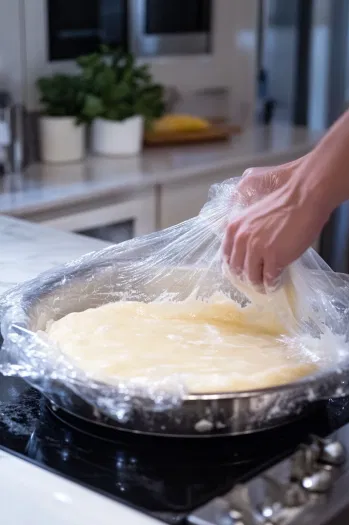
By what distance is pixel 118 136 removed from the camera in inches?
98.0

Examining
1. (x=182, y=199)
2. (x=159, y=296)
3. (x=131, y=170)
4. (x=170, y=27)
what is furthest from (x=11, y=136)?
(x=159, y=296)

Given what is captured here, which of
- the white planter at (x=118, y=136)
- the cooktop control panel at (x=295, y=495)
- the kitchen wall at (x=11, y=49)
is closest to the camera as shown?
the cooktop control panel at (x=295, y=495)

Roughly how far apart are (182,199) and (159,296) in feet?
3.97

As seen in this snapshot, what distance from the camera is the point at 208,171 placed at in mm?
2330

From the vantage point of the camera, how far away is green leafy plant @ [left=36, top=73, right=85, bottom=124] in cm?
240

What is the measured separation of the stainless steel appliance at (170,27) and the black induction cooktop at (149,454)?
1970 millimetres

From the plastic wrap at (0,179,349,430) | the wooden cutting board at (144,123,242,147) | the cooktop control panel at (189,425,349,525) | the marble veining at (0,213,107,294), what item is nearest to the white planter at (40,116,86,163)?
the wooden cutting board at (144,123,242,147)

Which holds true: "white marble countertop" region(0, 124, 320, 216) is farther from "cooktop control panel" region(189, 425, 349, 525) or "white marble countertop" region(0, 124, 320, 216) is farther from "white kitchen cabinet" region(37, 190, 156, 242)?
"cooktop control panel" region(189, 425, 349, 525)

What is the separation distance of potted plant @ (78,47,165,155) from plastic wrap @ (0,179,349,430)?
1396mm

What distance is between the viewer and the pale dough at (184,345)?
81 cm

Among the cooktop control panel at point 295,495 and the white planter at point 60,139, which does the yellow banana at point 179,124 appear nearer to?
the white planter at point 60,139

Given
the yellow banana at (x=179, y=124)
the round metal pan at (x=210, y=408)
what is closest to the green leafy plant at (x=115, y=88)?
the yellow banana at (x=179, y=124)

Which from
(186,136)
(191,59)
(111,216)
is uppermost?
(191,59)

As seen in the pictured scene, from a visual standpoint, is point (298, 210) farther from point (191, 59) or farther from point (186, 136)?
point (191, 59)
